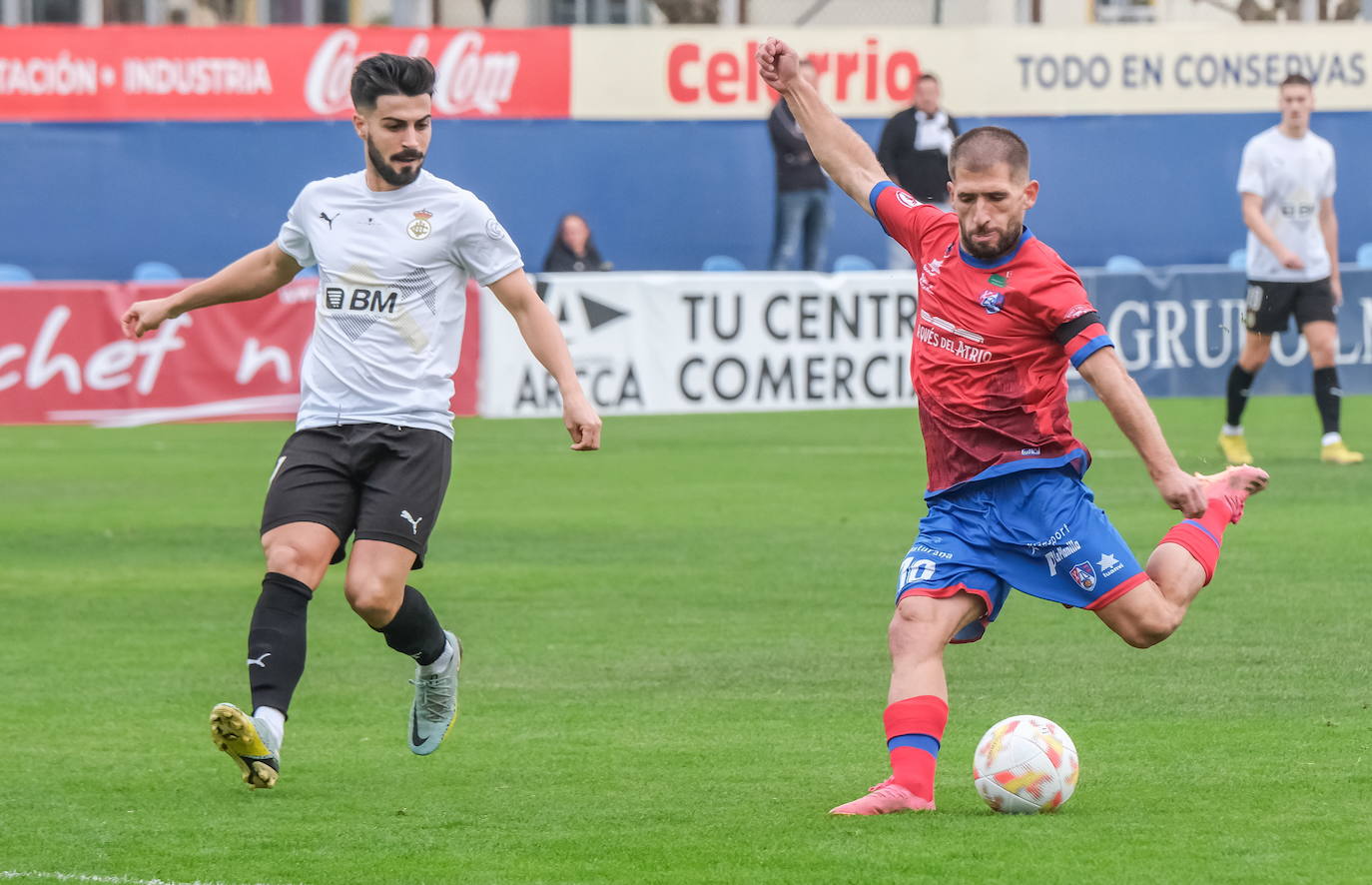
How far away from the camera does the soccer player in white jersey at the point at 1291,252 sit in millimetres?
15430

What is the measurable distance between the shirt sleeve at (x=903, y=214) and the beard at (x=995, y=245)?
15.9 inches

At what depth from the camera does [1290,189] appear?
15.7 metres

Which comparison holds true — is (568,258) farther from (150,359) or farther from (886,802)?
(886,802)

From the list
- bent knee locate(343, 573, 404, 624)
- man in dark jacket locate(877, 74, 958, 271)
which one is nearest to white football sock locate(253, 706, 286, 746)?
bent knee locate(343, 573, 404, 624)

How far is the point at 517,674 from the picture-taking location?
29.3 ft

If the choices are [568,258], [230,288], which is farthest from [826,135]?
[568,258]

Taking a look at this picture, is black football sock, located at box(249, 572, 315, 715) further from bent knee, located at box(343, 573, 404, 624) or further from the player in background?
the player in background

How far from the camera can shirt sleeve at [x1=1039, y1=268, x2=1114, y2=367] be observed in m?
6.30

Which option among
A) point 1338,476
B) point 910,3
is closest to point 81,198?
point 910,3

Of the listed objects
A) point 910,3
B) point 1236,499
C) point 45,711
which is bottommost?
point 45,711

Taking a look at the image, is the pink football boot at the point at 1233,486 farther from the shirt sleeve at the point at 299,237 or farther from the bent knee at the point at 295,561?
the shirt sleeve at the point at 299,237

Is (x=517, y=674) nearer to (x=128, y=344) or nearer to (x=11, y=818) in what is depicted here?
(x=11, y=818)

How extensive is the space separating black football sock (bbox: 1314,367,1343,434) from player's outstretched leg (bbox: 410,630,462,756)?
9472 mm

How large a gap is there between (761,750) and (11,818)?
2.26 m
